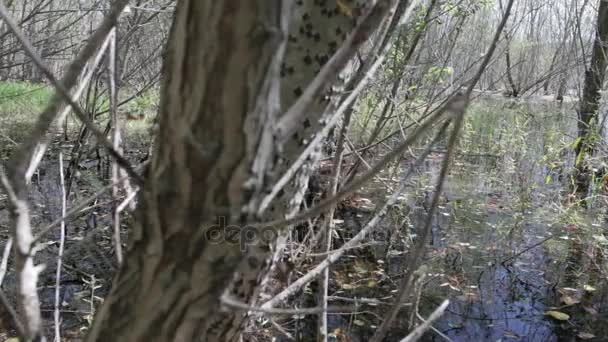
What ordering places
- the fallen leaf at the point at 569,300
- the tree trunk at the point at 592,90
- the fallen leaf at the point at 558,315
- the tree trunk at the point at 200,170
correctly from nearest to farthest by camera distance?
the tree trunk at the point at 200,170
the fallen leaf at the point at 558,315
the fallen leaf at the point at 569,300
the tree trunk at the point at 592,90

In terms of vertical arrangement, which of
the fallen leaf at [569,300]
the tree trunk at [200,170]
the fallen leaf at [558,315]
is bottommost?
the fallen leaf at [558,315]

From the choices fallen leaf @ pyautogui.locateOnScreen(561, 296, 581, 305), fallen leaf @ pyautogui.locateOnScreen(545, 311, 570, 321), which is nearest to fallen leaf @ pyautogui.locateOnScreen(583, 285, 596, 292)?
fallen leaf @ pyautogui.locateOnScreen(561, 296, 581, 305)

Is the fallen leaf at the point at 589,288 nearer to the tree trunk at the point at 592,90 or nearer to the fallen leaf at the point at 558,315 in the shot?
the fallen leaf at the point at 558,315

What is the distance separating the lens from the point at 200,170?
533 millimetres

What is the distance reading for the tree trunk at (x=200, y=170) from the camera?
49 centimetres

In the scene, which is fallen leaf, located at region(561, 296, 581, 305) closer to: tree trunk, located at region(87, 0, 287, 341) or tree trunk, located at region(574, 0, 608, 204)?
tree trunk, located at region(574, 0, 608, 204)

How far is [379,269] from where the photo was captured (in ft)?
12.5

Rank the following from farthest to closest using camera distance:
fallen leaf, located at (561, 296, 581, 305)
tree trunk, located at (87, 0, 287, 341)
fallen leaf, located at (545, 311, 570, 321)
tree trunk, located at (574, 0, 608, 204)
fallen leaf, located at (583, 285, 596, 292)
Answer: tree trunk, located at (574, 0, 608, 204) < fallen leaf, located at (583, 285, 596, 292) < fallen leaf, located at (561, 296, 581, 305) < fallen leaf, located at (545, 311, 570, 321) < tree trunk, located at (87, 0, 287, 341)

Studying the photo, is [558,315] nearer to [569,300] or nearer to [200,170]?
[569,300]

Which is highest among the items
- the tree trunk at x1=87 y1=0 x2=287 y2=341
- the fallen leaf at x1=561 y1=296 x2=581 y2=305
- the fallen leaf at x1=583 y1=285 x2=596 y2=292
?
the tree trunk at x1=87 y1=0 x2=287 y2=341

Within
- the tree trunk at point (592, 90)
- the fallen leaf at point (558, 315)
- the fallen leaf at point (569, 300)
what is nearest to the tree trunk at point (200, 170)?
the fallen leaf at point (558, 315)

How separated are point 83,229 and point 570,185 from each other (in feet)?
17.1

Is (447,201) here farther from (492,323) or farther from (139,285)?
(139,285)

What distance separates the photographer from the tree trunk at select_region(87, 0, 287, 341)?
493 mm
